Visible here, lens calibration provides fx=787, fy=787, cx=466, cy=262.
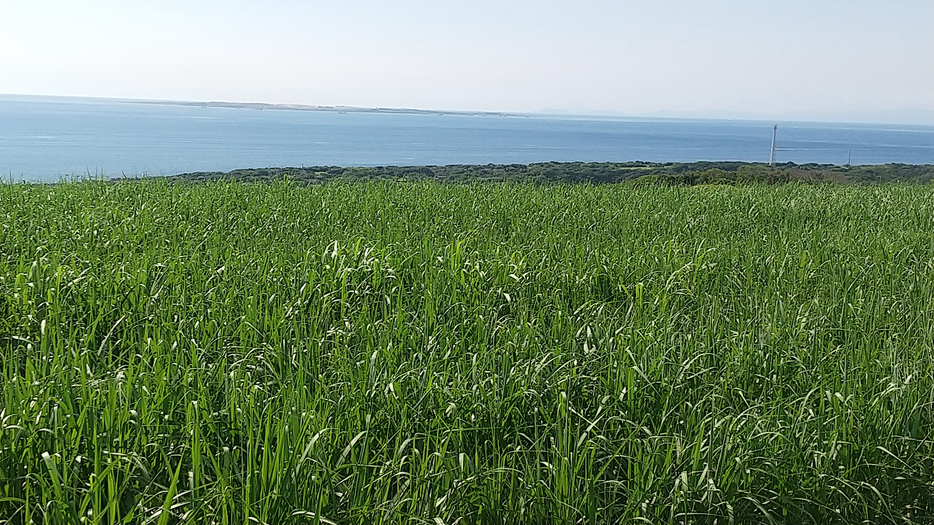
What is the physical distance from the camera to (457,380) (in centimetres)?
331

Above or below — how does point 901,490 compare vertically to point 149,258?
below

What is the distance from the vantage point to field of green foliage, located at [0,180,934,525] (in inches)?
103

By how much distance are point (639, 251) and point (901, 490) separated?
12.4 feet

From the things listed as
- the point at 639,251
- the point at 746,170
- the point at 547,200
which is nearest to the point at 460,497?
the point at 639,251

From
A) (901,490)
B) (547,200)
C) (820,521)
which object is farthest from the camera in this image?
(547,200)

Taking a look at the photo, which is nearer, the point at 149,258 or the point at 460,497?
the point at 460,497

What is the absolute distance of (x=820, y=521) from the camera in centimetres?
279

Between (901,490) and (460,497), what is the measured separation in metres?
1.73

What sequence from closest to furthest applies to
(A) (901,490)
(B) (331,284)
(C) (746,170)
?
(A) (901,490)
(B) (331,284)
(C) (746,170)

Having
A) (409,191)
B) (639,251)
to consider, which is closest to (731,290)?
(639,251)

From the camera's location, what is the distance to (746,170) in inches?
764

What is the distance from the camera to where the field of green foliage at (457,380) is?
262cm

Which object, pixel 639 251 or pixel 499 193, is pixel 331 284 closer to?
pixel 639 251

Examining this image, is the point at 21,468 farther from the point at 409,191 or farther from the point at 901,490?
the point at 409,191
